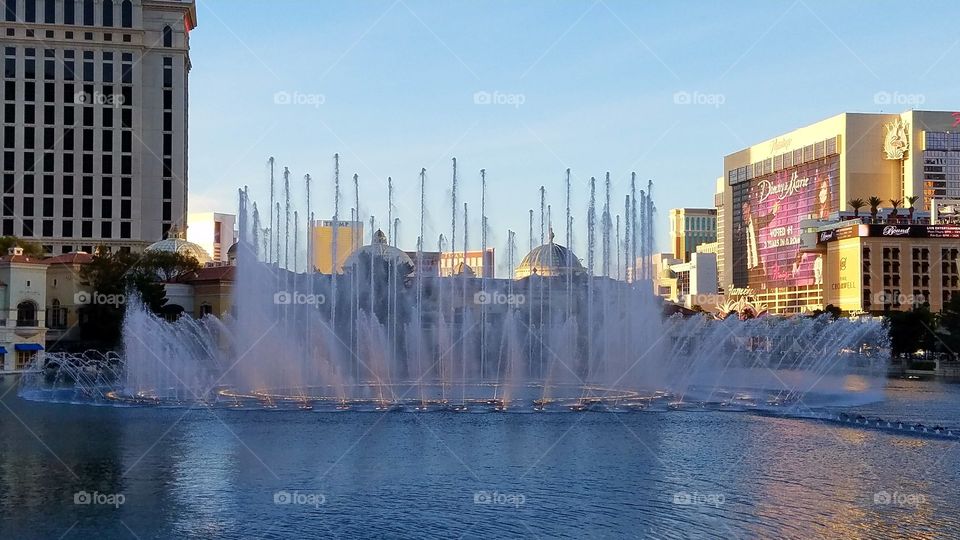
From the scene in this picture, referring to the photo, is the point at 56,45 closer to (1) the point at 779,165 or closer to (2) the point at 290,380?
(2) the point at 290,380

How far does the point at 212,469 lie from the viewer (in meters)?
25.3

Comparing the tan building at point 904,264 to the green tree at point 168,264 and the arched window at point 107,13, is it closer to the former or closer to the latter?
the green tree at point 168,264

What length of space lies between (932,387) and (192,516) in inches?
1885

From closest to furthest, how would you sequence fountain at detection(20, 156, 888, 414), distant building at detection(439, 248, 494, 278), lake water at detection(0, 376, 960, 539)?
lake water at detection(0, 376, 960, 539), fountain at detection(20, 156, 888, 414), distant building at detection(439, 248, 494, 278)

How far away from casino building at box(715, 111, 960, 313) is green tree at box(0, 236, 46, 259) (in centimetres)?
9005

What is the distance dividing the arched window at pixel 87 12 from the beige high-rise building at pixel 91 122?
0.29ft

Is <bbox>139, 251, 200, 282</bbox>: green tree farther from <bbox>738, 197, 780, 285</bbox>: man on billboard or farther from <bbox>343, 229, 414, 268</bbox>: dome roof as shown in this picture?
<bbox>738, 197, 780, 285</bbox>: man on billboard

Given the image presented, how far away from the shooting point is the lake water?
787 inches

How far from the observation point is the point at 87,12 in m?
101

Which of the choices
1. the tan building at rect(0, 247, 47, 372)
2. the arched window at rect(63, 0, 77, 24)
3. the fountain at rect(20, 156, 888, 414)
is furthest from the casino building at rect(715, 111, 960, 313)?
the tan building at rect(0, 247, 47, 372)

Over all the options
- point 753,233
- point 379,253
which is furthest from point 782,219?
point 379,253

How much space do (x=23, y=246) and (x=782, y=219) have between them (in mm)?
112755

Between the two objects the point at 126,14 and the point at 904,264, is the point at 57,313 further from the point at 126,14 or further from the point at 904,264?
the point at 904,264

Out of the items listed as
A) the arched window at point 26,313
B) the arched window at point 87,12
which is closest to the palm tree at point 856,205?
the arched window at point 87,12
